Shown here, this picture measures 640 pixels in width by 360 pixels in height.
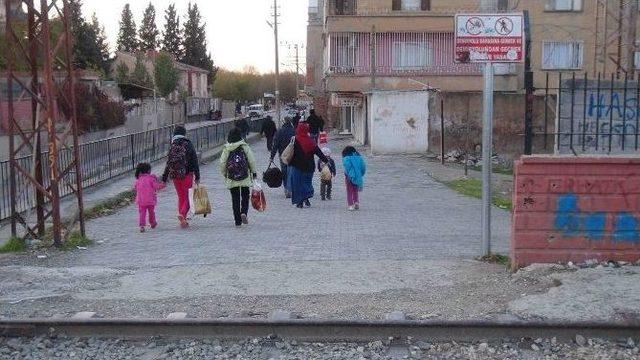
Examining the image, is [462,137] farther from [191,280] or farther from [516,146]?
[191,280]

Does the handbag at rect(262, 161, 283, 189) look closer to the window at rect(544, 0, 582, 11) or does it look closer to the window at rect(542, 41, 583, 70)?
the window at rect(542, 41, 583, 70)

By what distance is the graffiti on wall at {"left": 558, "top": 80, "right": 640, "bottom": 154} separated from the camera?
8547mm

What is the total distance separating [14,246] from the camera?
10664 mm

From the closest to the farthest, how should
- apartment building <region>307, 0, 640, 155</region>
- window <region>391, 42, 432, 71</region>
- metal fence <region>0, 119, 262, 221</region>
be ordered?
metal fence <region>0, 119, 262, 221</region> → apartment building <region>307, 0, 640, 155</region> → window <region>391, 42, 432, 71</region>

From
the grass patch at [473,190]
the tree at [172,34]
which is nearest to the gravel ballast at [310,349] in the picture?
the grass patch at [473,190]

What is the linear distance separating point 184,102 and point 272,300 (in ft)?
226

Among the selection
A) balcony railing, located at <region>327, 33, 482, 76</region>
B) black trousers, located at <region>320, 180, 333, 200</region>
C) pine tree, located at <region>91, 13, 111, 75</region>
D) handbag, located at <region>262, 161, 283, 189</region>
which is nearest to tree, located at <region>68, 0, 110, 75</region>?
pine tree, located at <region>91, 13, 111, 75</region>

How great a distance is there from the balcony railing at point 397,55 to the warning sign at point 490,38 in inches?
1241

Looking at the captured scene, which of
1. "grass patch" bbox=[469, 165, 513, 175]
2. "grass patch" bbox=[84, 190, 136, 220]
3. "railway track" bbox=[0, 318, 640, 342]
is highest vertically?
"railway track" bbox=[0, 318, 640, 342]

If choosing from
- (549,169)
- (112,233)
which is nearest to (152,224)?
(112,233)

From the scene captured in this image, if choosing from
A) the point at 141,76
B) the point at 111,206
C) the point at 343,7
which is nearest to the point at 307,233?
the point at 111,206

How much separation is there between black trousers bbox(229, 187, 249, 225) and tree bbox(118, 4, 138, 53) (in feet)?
317

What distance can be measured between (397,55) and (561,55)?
28.3 feet

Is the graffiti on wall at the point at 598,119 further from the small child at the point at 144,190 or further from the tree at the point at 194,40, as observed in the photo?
the tree at the point at 194,40
